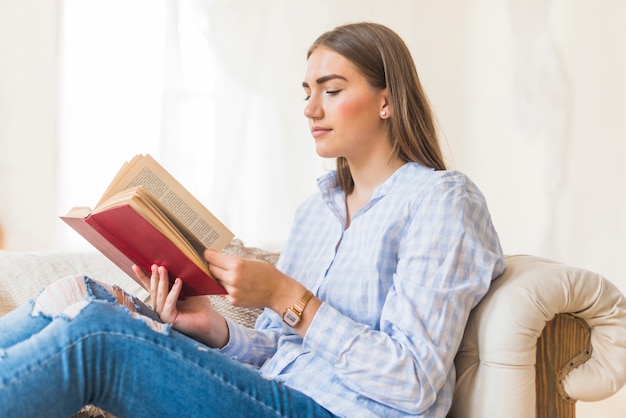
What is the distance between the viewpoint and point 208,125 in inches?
137

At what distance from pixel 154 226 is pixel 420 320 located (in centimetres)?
46

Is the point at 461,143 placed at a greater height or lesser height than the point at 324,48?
lesser

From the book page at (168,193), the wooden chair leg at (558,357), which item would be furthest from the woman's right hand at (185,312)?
the wooden chair leg at (558,357)

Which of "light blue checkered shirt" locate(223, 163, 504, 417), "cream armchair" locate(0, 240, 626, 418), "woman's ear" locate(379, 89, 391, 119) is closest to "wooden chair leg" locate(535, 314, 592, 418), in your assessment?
"cream armchair" locate(0, 240, 626, 418)

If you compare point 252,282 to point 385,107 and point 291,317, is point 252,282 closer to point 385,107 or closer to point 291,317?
point 291,317

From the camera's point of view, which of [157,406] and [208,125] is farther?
[208,125]

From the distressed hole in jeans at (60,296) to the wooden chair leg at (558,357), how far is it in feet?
2.63

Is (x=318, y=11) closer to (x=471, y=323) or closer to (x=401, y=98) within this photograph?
(x=401, y=98)

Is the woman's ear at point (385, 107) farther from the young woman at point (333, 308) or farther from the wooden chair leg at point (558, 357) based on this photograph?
the wooden chair leg at point (558, 357)

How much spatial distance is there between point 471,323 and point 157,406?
0.55m

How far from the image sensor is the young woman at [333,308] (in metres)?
1.08

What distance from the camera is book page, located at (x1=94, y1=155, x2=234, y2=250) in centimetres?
128

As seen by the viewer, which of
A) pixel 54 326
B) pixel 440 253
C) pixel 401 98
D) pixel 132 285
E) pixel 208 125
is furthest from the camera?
pixel 208 125

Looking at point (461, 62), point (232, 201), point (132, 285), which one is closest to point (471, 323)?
point (132, 285)
